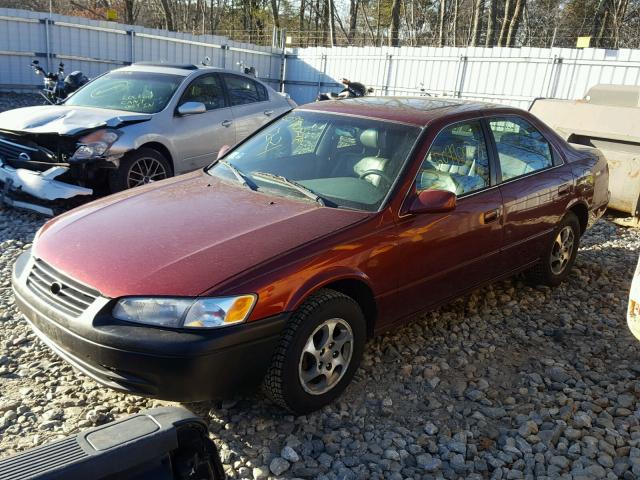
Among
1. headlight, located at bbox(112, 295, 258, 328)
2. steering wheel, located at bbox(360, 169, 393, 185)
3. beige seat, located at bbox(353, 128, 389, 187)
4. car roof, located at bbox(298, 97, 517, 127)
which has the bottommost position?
headlight, located at bbox(112, 295, 258, 328)

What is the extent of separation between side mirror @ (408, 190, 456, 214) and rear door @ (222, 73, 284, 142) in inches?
182

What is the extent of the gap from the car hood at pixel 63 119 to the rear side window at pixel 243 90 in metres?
1.59

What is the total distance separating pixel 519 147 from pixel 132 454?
3.93 m

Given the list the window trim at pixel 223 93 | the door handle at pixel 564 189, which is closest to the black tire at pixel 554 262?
the door handle at pixel 564 189

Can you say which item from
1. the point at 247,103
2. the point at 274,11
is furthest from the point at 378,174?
the point at 274,11

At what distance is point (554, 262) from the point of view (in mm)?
5016

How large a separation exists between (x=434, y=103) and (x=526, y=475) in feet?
8.88

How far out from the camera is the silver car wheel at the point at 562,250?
495 cm

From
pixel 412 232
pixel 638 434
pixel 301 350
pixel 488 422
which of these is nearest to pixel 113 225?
pixel 301 350

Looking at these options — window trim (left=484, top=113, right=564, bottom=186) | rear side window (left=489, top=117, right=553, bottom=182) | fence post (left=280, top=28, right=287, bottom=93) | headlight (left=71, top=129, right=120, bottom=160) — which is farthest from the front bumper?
fence post (left=280, top=28, right=287, bottom=93)

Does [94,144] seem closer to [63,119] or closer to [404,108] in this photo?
[63,119]

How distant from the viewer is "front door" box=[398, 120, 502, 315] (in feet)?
11.5

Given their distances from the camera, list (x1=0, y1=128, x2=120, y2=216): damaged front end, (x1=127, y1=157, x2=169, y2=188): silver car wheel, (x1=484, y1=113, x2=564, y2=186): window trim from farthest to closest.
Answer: (x1=127, y1=157, x2=169, y2=188): silver car wheel → (x1=0, y1=128, x2=120, y2=216): damaged front end → (x1=484, y1=113, x2=564, y2=186): window trim

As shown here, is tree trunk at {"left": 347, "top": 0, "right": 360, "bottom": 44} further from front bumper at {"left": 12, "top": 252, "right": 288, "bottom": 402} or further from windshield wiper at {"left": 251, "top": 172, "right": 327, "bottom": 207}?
front bumper at {"left": 12, "top": 252, "right": 288, "bottom": 402}
